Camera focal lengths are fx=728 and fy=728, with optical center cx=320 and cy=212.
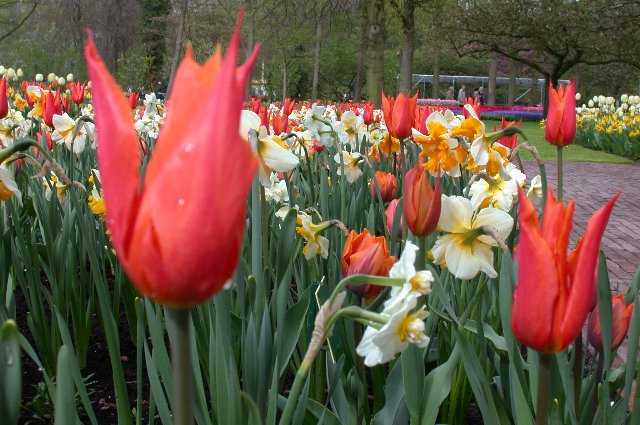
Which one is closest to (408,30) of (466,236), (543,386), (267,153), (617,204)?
(617,204)

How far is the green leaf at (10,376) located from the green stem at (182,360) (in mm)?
306

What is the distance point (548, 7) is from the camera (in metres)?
24.2

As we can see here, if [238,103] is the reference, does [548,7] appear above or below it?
above

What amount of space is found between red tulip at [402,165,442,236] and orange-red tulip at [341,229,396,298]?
0.07 meters

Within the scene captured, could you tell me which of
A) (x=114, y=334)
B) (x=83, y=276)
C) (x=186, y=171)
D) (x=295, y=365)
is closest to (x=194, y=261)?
(x=186, y=171)

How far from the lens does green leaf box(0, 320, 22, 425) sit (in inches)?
31.4

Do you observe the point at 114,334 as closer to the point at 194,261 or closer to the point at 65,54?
the point at 194,261

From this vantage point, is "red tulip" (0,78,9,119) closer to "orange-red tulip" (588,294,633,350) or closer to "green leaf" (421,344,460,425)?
"green leaf" (421,344,460,425)

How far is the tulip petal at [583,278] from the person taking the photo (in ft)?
2.53

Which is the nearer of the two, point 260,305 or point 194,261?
point 194,261

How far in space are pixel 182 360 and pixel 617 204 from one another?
8355mm

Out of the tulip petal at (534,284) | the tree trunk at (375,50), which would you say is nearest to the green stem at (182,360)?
the tulip petal at (534,284)

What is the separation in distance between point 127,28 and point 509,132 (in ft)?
76.4

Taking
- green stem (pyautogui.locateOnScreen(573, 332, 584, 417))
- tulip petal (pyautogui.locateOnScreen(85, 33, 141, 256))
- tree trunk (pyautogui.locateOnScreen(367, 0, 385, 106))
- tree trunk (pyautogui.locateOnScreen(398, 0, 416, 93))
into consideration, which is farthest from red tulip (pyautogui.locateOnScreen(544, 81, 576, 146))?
tree trunk (pyautogui.locateOnScreen(398, 0, 416, 93))
